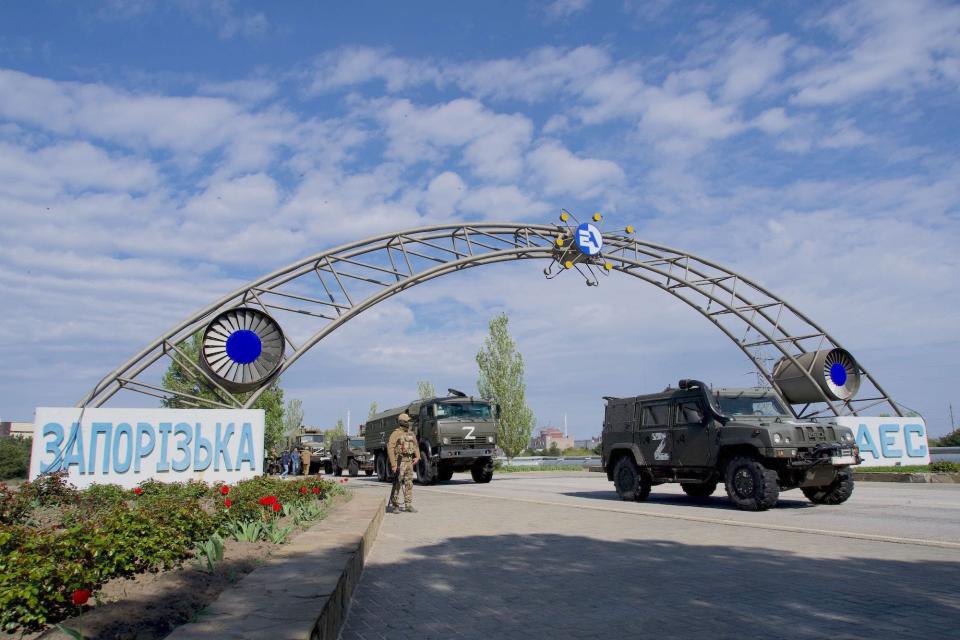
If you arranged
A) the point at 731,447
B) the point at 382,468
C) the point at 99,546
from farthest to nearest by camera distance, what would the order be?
1. the point at 382,468
2. the point at 731,447
3. the point at 99,546

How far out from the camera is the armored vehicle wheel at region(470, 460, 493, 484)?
22422 mm

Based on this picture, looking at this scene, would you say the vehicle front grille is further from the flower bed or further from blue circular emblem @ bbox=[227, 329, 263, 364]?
blue circular emblem @ bbox=[227, 329, 263, 364]

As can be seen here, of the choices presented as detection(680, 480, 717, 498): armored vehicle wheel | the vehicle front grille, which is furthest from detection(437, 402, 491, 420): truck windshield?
the vehicle front grille

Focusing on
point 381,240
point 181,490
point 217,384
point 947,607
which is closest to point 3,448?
point 217,384

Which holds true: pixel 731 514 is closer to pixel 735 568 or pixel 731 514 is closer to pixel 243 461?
pixel 735 568

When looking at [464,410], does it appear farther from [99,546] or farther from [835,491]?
[99,546]

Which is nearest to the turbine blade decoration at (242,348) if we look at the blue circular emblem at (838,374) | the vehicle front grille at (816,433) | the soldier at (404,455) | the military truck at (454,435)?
the military truck at (454,435)

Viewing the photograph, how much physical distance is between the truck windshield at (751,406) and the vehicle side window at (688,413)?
400 mm

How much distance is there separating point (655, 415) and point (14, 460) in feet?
109

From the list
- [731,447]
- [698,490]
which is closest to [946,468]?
[698,490]

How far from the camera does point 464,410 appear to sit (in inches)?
858

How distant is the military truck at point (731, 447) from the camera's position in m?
11.1

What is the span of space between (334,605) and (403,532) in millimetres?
5656

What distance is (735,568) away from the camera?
255 inches
